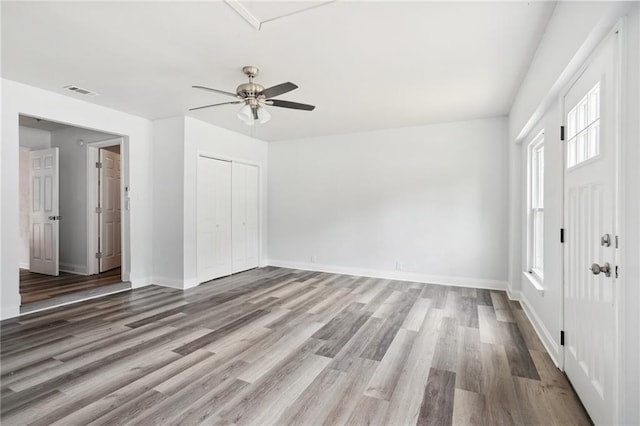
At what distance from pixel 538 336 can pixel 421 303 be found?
131 centimetres

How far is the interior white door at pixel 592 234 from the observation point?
153 cm

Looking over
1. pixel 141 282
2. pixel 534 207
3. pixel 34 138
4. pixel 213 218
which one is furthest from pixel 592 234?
pixel 34 138

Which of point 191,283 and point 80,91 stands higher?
point 80,91

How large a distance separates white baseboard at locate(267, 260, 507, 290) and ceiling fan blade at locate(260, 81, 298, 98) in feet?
12.1

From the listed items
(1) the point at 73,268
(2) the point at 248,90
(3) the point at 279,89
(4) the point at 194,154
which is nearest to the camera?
(3) the point at 279,89

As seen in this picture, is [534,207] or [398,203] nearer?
[534,207]

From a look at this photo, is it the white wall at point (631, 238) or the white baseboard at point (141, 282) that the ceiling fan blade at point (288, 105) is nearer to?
the white wall at point (631, 238)

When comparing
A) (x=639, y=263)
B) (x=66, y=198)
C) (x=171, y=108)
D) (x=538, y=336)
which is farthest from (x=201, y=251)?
(x=639, y=263)

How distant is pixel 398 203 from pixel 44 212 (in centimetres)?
603

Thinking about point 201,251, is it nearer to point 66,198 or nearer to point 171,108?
point 171,108

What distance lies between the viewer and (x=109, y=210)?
5.71m

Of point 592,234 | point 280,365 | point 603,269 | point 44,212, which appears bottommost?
point 280,365

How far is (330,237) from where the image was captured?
5820mm

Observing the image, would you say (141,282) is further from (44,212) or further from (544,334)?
(544,334)
